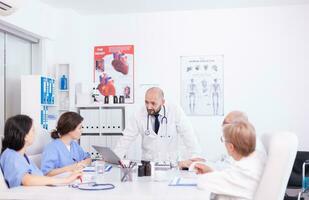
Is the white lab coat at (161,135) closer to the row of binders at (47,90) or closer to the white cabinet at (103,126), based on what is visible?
the white cabinet at (103,126)

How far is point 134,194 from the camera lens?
2023mm

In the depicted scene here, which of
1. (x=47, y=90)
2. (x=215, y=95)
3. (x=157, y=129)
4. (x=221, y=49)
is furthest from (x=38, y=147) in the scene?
(x=221, y=49)

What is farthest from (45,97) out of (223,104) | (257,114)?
(257,114)

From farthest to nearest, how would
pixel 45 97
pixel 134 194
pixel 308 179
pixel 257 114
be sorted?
pixel 257 114
pixel 45 97
pixel 308 179
pixel 134 194

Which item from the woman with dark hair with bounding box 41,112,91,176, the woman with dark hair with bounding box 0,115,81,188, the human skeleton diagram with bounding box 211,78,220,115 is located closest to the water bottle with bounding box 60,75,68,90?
the woman with dark hair with bounding box 41,112,91,176

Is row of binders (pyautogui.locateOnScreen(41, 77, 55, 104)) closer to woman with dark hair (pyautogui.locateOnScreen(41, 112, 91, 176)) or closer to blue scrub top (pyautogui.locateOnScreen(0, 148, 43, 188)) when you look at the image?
woman with dark hair (pyautogui.locateOnScreen(41, 112, 91, 176))

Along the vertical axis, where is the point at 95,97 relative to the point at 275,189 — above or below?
above

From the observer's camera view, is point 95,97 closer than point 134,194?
No

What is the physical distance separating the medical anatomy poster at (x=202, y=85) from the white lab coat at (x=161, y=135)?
1308mm

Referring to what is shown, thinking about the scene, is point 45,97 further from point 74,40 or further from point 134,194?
point 134,194

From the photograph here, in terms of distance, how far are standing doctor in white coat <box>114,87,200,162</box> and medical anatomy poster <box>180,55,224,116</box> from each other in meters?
1.31

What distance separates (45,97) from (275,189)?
328cm

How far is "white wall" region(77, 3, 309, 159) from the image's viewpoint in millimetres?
5004

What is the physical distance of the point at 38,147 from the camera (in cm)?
315
